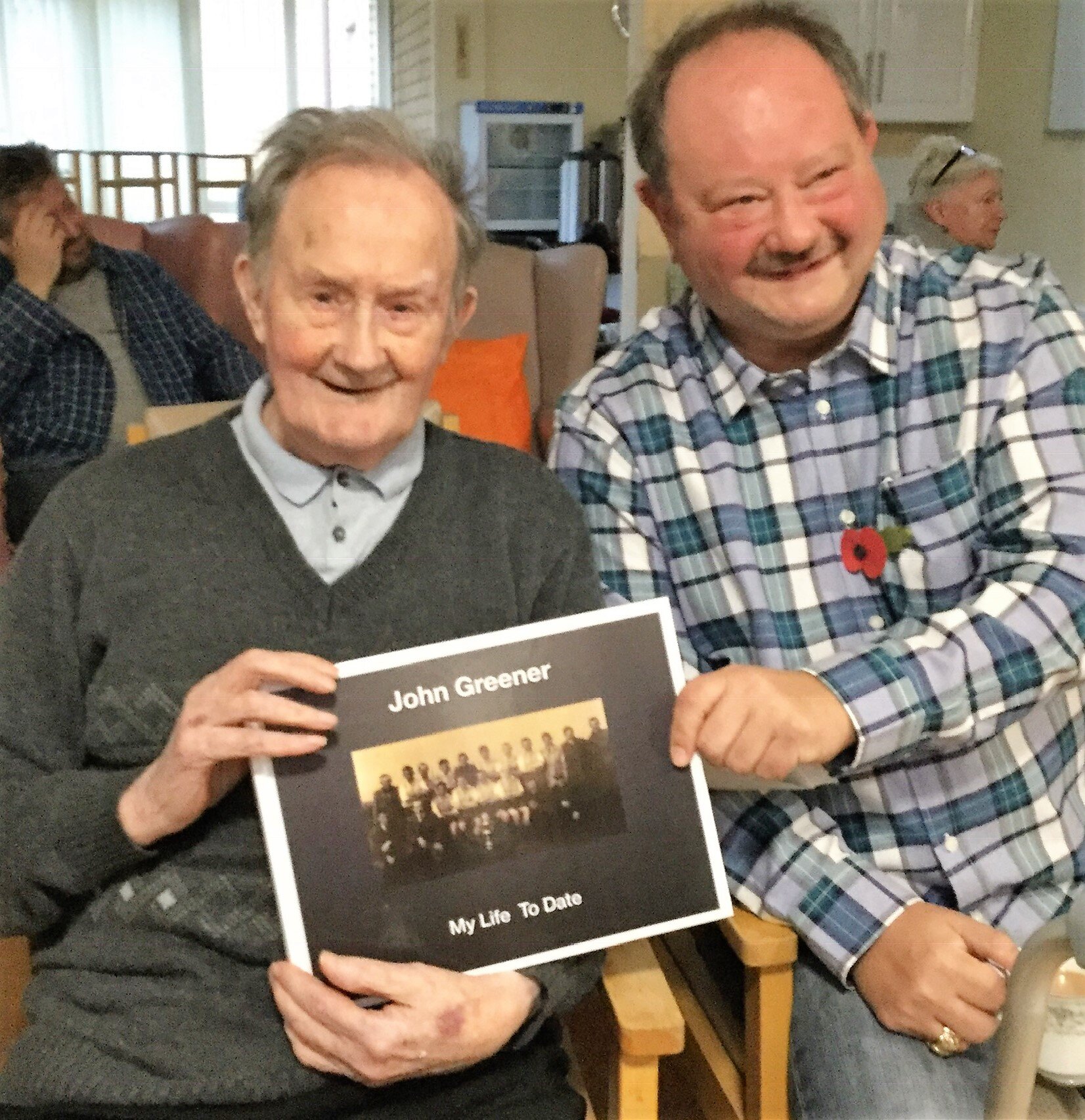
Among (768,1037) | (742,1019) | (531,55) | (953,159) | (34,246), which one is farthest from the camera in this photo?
(531,55)

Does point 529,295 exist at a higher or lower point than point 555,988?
higher

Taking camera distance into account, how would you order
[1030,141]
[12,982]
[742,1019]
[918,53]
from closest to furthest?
[742,1019] → [12,982] → [1030,141] → [918,53]

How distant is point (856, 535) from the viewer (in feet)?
3.89

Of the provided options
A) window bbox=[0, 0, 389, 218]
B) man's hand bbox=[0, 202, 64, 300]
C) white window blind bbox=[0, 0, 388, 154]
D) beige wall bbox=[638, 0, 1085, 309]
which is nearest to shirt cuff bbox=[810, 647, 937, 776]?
man's hand bbox=[0, 202, 64, 300]

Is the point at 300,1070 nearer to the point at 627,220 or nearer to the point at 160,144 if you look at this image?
the point at 627,220

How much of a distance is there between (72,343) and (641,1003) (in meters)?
2.18

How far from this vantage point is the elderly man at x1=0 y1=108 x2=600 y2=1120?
3.07 feet

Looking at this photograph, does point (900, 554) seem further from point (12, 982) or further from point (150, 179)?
point (150, 179)

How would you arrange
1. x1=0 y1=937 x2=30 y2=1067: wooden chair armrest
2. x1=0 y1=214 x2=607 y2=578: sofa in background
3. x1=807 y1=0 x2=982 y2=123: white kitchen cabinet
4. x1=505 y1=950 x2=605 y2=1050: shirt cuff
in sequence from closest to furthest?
1. x1=505 y1=950 x2=605 y2=1050: shirt cuff
2. x1=0 y1=937 x2=30 y2=1067: wooden chair armrest
3. x1=0 y1=214 x2=607 y2=578: sofa in background
4. x1=807 y1=0 x2=982 y2=123: white kitchen cabinet

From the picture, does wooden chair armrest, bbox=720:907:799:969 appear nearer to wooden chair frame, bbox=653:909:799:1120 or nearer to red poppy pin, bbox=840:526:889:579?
wooden chair frame, bbox=653:909:799:1120

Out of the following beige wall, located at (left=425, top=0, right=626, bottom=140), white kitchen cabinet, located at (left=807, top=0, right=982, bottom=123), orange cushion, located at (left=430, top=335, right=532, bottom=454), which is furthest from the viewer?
beige wall, located at (left=425, top=0, right=626, bottom=140)

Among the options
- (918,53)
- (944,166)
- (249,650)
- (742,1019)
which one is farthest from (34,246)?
(918,53)

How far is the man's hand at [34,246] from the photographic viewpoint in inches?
102

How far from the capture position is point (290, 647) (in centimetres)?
100
